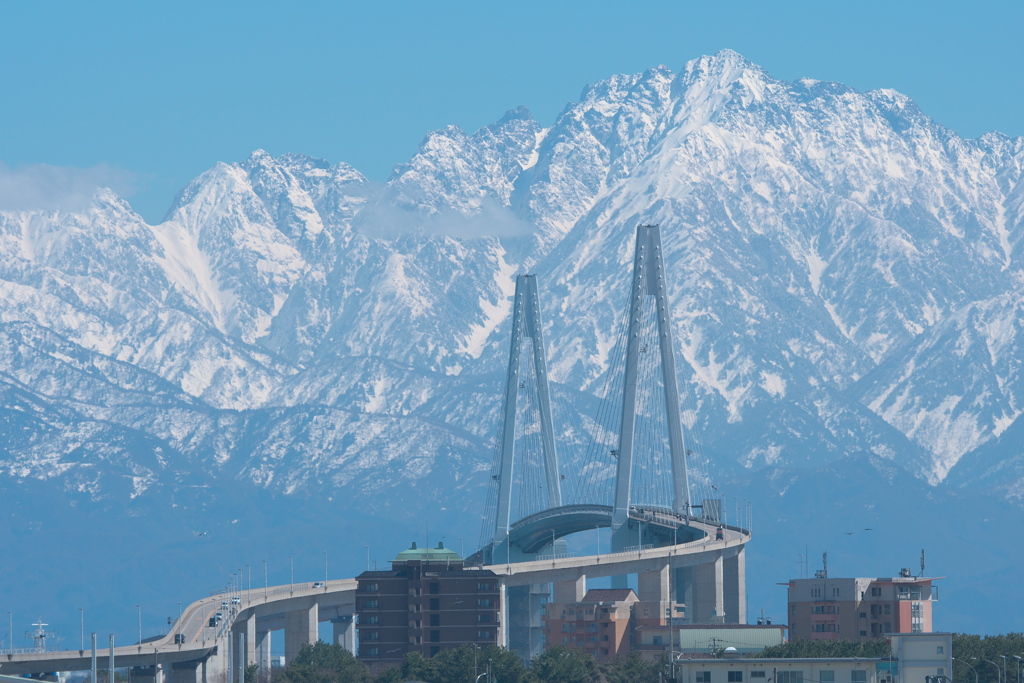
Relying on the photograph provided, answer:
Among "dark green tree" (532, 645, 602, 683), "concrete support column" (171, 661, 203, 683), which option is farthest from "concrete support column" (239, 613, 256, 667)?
"dark green tree" (532, 645, 602, 683)

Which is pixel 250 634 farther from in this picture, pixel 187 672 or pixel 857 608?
pixel 857 608

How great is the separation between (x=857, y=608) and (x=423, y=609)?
35.2m

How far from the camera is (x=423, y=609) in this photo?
19012 centimetres

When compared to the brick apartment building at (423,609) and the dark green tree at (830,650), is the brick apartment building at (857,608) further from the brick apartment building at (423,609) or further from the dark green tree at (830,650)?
the dark green tree at (830,650)

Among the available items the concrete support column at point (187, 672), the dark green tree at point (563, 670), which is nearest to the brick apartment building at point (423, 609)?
the concrete support column at point (187, 672)

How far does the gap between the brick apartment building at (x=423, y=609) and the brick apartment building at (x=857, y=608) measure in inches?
987

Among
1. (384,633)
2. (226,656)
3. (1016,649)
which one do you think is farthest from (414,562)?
(1016,649)

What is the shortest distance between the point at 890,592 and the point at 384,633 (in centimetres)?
4117

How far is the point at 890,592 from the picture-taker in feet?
622

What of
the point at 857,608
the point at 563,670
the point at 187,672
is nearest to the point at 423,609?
the point at 187,672

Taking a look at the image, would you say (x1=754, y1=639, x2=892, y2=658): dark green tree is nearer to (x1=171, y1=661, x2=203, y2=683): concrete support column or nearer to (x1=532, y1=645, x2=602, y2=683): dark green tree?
(x1=532, y1=645, x2=602, y2=683): dark green tree

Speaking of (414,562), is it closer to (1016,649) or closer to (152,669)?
(152,669)

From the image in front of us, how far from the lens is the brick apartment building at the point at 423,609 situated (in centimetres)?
18838

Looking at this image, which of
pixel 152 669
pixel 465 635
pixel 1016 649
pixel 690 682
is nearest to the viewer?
pixel 690 682
